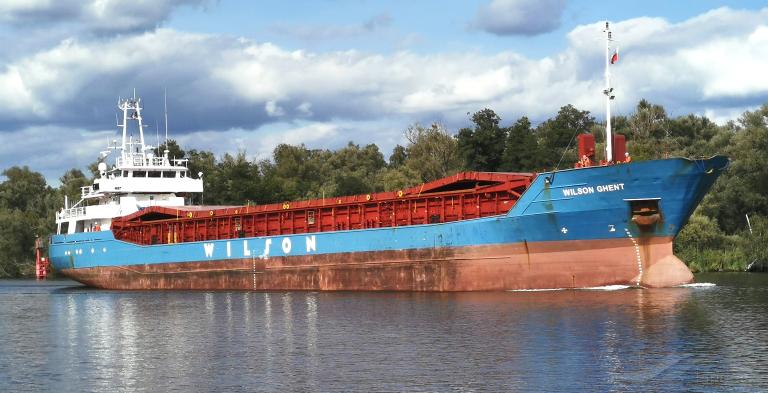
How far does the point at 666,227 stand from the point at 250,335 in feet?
52.0

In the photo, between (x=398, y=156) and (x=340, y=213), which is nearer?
(x=340, y=213)

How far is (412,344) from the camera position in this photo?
25.0 m

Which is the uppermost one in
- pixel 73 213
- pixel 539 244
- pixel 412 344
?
pixel 73 213

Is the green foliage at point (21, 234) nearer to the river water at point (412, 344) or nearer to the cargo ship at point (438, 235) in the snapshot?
the cargo ship at point (438, 235)

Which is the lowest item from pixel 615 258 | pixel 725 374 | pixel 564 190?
pixel 725 374

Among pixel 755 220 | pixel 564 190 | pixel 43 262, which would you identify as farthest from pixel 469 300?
pixel 43 262

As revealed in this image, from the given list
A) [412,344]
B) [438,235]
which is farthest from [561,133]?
[412,344]

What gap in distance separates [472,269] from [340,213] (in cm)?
875

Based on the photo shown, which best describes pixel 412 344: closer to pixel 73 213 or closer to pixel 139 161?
pixel 139 161

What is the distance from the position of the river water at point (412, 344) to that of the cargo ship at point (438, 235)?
1.34m

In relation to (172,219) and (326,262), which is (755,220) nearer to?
(326,262)

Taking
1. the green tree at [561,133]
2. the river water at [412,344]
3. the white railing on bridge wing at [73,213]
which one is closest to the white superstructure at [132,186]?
the white railing on bridge wing at [73,213]

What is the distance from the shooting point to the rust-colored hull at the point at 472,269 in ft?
113

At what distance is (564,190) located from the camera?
113ft
